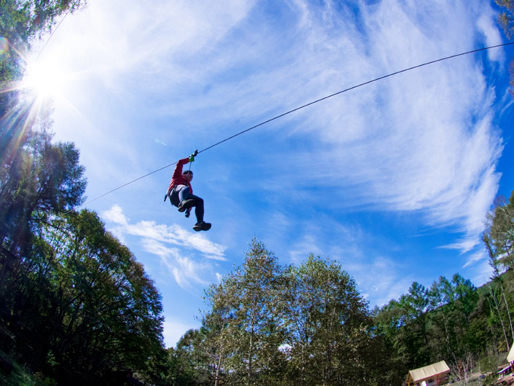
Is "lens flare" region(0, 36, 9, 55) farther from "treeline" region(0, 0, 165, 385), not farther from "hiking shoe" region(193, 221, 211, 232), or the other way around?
"hiking shoe" region(193, 221, 211, 232)

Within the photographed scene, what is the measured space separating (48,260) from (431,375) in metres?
45.7

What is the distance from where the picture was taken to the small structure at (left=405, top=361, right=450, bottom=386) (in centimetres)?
3842

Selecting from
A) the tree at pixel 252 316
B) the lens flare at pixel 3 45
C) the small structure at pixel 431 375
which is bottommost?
the small structure at pixel 431 375

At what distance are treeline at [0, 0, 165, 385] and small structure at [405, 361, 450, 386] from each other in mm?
33432

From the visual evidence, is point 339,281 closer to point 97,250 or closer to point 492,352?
point 97,250

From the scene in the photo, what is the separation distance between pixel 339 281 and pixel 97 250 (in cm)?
2063

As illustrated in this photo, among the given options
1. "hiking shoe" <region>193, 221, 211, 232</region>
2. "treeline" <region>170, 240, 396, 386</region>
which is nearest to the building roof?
"treeline" <region>170, 240, 396, 386</region>

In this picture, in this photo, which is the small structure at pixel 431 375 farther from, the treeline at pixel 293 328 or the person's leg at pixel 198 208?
the person's leg at pixel 198 208

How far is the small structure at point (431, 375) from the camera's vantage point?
38416mm

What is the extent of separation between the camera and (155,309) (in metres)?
29.1

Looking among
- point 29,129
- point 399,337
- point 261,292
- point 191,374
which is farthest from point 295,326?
point 399,337

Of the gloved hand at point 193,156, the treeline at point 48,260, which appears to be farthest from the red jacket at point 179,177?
Result: the treeline at point 48,260

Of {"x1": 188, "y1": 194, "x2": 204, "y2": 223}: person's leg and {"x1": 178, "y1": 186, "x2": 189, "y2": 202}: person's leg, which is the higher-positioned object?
{"x1": 178, "y1": 186, "x2": 189, "y2": 202}: person's leg

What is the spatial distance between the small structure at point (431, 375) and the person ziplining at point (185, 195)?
148 feet
